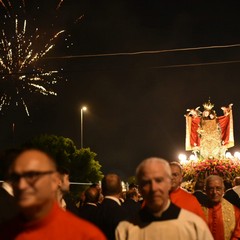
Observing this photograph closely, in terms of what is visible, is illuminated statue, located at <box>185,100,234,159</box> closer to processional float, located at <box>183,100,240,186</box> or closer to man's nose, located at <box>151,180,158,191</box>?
processional float, located at <box>183,100,240,186</box>

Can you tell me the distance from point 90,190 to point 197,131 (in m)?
27.5

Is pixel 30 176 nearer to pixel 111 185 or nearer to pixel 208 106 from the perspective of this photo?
pixel 111 185

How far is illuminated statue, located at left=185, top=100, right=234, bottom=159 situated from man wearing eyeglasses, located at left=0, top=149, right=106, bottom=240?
3178cm

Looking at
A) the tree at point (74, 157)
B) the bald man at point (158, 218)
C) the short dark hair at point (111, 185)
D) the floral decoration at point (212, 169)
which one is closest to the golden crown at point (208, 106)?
the floral decoration at point (212, 169)

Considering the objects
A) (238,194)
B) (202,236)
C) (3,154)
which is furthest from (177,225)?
(238,194)

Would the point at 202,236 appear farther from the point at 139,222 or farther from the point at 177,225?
the point at 139,222

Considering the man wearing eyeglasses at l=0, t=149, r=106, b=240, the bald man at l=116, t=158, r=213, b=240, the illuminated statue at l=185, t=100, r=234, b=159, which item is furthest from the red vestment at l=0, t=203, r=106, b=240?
the illuminated statue at l=185, t=100, r=234, b=159

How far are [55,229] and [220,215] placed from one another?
4600mm

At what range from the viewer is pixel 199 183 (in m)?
11.4

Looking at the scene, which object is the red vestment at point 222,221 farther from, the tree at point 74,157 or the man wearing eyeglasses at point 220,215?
the tree at point 74,157

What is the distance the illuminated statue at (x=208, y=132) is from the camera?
119ft

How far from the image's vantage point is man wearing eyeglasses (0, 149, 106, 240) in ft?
10.9

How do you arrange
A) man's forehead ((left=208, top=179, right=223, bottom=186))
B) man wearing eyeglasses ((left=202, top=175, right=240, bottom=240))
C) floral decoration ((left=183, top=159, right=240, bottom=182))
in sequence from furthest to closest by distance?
1. floral decoration ((left=183, top=159, right=240, bottom=182))
2. man wearing eyeglasses ((left=202, top=175, right=240, bottom=240))
3. man's forehead ((left=208, top=179, right=223, bottom=186))

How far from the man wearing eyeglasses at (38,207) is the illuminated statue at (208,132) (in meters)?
31.8
